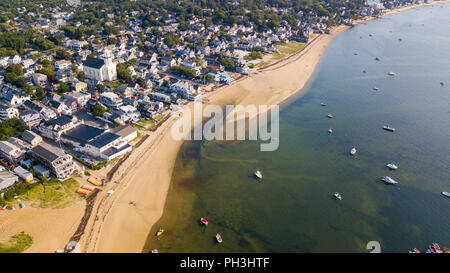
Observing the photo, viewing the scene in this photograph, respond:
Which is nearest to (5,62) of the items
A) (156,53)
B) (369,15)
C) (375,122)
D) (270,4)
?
(156,53)

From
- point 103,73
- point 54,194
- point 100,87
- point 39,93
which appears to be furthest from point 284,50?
point 54,194

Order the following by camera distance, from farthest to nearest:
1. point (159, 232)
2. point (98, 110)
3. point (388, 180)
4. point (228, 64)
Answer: point (228, 64)
point (98, 110)
point (388, 180)
point (159, 232)

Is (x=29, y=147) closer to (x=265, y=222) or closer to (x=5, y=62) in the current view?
(x=265, y=222)

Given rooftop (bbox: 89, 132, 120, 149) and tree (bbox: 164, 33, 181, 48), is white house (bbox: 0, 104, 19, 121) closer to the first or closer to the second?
rooftop (bbox: 89, 132, 120, 149)

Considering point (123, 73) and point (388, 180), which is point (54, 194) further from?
point (388, 180)

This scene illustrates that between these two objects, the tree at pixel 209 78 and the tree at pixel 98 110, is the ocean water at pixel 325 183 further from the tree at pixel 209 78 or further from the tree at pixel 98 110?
the tree at pixel 209 78

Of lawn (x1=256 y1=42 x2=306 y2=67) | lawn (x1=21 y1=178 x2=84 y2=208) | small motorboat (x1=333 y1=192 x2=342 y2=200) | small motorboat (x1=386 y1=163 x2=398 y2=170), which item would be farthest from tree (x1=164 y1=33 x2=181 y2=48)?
small motorboat (x1=333 y1=192 x2=342 y2=200)
